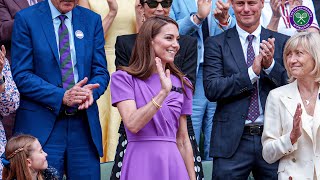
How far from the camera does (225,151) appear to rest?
7.57 m

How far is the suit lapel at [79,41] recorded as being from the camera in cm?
726

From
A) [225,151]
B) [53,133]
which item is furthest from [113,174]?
[225,151]

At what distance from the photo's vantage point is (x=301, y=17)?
329 inches

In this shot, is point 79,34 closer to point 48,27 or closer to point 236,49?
point 48,27

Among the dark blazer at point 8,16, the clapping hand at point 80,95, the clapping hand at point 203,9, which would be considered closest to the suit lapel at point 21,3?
the dark blazer at point 8,16

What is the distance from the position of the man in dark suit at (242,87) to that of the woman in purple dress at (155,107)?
0.94 m

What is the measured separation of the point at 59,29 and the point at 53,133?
0.87 m

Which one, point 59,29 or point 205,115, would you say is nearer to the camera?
point 59,29

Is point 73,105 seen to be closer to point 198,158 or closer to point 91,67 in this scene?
point 91,67

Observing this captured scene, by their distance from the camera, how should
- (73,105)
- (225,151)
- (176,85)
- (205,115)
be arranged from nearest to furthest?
(176,85) → (73,105) → (225,151) → (205,115)

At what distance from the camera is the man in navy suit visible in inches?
278

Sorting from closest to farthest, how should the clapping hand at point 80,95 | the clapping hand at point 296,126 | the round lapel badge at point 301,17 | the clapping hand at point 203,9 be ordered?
1. the clapping hand at point 296,126
2. the clapping hand at point 80,95
3. the round lapel badge at point 301,17
4. the clapping hand at point 203,9

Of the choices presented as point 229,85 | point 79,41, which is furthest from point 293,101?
point 79,41

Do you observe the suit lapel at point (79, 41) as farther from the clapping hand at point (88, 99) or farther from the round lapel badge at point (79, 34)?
the clapping hand at point (88, 99)
